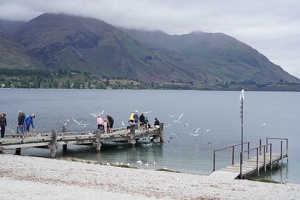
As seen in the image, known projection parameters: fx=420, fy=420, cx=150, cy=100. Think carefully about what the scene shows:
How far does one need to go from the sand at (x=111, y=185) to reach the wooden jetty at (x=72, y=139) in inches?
257

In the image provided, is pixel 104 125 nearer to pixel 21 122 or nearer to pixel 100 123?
pixel 100 123

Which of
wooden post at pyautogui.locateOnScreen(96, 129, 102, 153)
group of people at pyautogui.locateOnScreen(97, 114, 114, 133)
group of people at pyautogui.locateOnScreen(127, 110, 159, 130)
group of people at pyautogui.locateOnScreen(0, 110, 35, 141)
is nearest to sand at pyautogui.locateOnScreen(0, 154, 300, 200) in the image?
group of people at pyautogui.locateOnScreen(0, 110, 35, 141)

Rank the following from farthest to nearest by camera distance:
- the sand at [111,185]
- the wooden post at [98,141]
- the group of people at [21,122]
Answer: the wooden post at [98,141]
the group of people at [21,122]
the sand at [111,185]

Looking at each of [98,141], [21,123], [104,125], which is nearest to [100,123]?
[104,125]

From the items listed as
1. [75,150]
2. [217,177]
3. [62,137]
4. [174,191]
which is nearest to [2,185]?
[174,191]

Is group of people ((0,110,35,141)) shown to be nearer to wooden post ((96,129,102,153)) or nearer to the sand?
wooden post ((96,129,102,153))

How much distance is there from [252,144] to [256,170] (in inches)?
928

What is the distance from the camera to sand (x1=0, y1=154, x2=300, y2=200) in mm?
18938

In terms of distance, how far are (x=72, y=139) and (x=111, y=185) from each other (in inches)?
713

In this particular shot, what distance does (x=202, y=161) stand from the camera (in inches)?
1553

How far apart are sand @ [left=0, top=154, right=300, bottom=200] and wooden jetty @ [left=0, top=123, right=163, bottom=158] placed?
6.54 m

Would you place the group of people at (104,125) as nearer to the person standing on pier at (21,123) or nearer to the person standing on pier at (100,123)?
the person standing on pier at (100,123)

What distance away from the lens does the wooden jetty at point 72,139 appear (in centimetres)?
3422

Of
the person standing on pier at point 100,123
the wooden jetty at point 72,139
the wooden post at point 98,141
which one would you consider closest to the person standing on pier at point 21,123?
the wooden jetty at point 72,139
